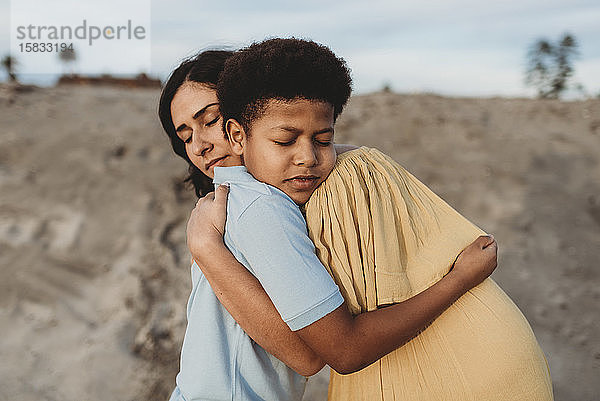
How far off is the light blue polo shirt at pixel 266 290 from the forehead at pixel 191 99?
342 millimetres

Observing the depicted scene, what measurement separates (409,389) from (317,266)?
45 cm

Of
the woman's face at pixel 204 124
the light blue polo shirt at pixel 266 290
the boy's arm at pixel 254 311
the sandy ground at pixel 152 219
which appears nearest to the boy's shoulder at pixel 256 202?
the light blue polo shirt at pixel 266 290

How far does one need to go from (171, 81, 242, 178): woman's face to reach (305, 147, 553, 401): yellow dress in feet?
1.60

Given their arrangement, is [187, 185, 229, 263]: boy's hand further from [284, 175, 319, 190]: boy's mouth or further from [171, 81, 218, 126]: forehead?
[171, 81, 218, 126]: forehead

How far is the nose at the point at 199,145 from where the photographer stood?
6.01 feet

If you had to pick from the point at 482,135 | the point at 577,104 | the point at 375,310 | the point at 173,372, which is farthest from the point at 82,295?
the point at 577,104

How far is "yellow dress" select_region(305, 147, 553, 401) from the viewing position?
1360mm

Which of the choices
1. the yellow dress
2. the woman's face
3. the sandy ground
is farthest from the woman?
the sandy ground

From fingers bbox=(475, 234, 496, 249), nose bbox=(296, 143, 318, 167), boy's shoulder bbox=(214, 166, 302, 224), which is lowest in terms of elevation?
fingers bbox=(475, 234, 496, 249)

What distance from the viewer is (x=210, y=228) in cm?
150

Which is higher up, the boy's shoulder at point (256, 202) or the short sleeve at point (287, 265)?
the boy's shoulder at point (256, 202)

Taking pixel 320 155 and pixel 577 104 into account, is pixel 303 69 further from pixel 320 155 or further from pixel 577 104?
pixel 577 104

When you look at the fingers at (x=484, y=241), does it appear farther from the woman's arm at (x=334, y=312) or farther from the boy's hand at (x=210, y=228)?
the boy's hand at (x=210, y=228)

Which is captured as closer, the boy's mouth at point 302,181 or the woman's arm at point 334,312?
the woman's arm at point 334,312
